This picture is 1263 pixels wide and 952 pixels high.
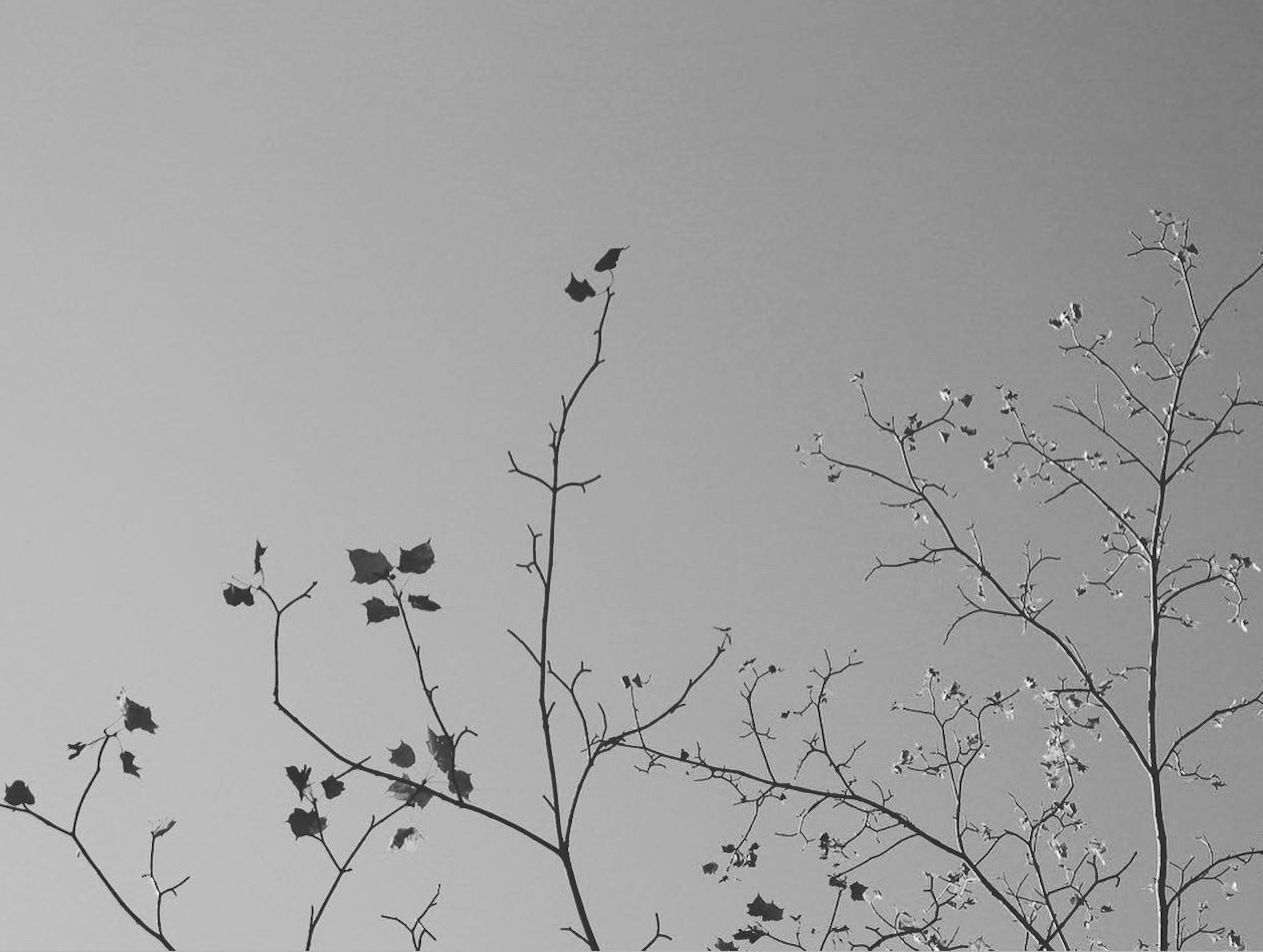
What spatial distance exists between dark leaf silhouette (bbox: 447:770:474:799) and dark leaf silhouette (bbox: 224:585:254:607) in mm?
647

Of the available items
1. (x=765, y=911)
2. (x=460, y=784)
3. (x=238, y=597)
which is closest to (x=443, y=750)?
(x=460, y=784)

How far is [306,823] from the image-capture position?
2176mm

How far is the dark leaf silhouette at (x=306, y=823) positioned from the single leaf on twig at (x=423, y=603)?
0.57 meters

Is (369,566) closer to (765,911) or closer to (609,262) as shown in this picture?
(609,262)

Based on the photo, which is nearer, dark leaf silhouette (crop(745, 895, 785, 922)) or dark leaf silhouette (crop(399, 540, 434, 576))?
dark leaf silhouette (crop(399, 540, 434, 576))

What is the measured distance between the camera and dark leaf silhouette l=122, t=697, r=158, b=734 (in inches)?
93.3

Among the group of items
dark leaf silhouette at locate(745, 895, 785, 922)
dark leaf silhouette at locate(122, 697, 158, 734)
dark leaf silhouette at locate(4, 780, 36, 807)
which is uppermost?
dark leaf silhouette at locate(745, 895, 785, 922)

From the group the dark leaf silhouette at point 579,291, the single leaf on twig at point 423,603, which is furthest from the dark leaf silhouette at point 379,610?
the dark leaf silhouette at point 579,291

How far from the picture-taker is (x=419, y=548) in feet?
6.60

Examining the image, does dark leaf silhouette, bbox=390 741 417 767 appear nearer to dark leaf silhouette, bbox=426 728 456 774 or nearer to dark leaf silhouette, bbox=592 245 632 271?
dark leaf silhouette, bbox=426 728 456 774

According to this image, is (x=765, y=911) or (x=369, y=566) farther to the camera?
(x=765, y=911)

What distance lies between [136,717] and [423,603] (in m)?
0.92

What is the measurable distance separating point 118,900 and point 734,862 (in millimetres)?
3661

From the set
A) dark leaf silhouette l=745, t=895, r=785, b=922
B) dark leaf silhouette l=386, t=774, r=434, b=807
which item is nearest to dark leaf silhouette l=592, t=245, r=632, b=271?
dark leaf silhouette l=386, t=774, r=434, b=807
